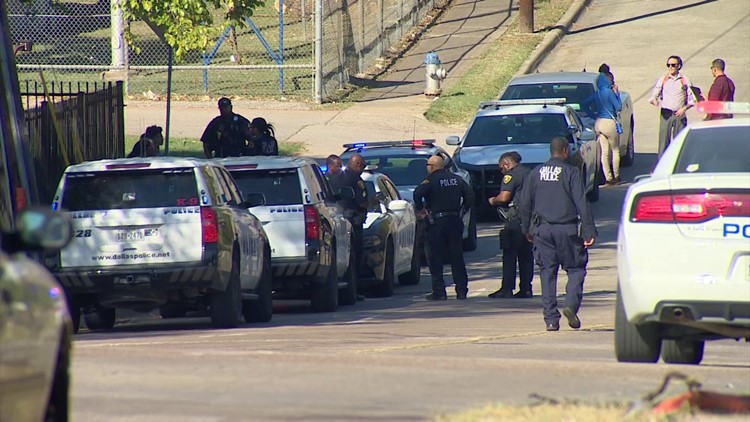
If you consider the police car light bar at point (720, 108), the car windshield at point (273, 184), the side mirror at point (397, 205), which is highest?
the police car light bar at point (720, 108)

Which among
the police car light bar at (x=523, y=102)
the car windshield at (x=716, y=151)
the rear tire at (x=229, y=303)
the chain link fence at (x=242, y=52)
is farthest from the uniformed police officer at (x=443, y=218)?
the chain link fence at (x=242, y=52)

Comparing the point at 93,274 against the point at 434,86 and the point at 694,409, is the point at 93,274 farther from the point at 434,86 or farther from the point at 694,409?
the point at 434,86

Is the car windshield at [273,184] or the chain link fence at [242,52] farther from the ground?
the chain link fence at [242,52]

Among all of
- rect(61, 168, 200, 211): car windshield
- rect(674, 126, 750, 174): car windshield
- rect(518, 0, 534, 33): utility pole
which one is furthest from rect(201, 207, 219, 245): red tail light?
rect(518, 0, 534, 33): utility pole

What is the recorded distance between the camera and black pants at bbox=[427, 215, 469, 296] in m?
16.8

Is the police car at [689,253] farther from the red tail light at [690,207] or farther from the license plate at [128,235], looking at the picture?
the license plate at [128,235]

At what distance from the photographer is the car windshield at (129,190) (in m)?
13.0

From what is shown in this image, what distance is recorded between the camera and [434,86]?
3238 cm

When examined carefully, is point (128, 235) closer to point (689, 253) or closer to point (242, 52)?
point (689, 253)

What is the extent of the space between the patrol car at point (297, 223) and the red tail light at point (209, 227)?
83.6 inches

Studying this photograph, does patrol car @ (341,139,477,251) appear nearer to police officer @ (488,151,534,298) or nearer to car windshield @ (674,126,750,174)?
police officer @ (488,151,534,298)

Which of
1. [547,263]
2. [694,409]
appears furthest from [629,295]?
[547,263]

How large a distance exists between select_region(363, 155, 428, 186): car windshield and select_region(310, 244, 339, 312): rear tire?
17.7 feet

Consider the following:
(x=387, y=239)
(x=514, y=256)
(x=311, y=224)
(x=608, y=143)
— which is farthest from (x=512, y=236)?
(x=608, y=143)
